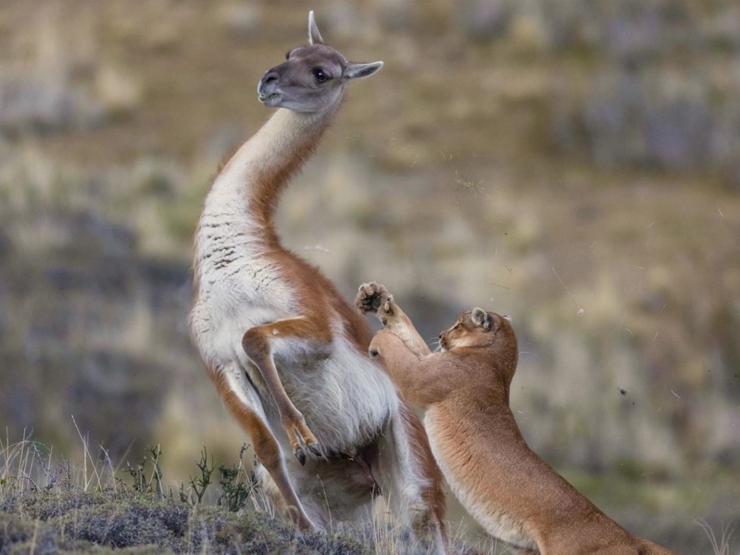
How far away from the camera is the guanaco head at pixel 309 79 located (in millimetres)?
9844

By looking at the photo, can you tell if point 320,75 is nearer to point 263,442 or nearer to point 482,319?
point 482,319

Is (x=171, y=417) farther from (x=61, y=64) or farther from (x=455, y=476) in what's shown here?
(x=61, y=64)

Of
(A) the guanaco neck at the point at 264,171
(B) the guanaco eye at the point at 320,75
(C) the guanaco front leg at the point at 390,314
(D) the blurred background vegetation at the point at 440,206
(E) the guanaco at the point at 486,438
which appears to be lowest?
(D) the blurred background vegetation at the point at 440,206

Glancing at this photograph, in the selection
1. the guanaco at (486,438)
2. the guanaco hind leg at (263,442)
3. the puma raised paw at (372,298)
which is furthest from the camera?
the puma raised paw at (372,298)

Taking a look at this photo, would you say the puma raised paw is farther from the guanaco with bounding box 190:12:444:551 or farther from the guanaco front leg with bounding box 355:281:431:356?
the guanaco with bounding box 190:12:444:551

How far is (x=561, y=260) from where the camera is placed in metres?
24.9

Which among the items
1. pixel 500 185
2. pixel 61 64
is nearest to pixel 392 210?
pixel 500 185

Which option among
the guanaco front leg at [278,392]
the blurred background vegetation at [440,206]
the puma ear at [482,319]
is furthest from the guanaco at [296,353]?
the blurred background vegetation at [440,206]

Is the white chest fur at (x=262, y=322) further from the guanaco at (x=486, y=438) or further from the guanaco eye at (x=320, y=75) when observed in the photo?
the guanaco eye at (x=320, y=75)

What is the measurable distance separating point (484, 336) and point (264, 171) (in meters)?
1.51

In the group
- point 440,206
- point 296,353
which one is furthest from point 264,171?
point 440,206

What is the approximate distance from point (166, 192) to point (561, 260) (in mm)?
6018

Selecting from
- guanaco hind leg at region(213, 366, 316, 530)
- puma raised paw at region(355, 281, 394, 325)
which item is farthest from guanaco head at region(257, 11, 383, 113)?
guanaco hind leg at region(213, 366, 316, 530)

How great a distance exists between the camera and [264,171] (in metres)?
9.80
